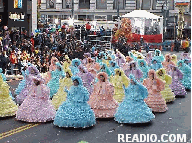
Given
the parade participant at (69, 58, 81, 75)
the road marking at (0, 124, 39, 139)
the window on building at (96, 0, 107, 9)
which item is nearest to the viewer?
the road marking at (0, 124, 39, 139)

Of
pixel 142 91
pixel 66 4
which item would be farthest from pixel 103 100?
pixel 66 4

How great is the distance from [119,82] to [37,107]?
3.94m

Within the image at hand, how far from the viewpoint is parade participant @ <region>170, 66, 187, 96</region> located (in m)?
19.8

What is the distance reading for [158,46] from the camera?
4250 centimetres

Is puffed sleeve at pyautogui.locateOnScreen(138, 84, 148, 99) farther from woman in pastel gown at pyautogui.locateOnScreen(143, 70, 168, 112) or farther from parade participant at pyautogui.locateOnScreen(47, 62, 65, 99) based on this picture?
parade participant at pyautogui.locateOnScreen(47, 62, 65, 99)

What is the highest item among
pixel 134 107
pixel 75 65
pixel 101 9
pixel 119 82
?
pixel 101 9

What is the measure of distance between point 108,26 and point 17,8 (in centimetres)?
913

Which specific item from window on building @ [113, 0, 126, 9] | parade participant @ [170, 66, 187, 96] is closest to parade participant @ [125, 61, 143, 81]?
parade participant @ [170, 66, 187, 96]

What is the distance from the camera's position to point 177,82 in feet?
66.0

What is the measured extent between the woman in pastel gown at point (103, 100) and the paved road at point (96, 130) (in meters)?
0.36

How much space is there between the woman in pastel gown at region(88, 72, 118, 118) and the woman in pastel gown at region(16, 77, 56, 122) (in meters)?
1.57

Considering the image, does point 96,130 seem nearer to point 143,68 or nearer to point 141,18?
point 143,68

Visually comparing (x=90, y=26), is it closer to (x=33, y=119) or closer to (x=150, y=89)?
(x=150, y=89)

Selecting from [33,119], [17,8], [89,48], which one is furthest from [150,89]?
[17,8]
